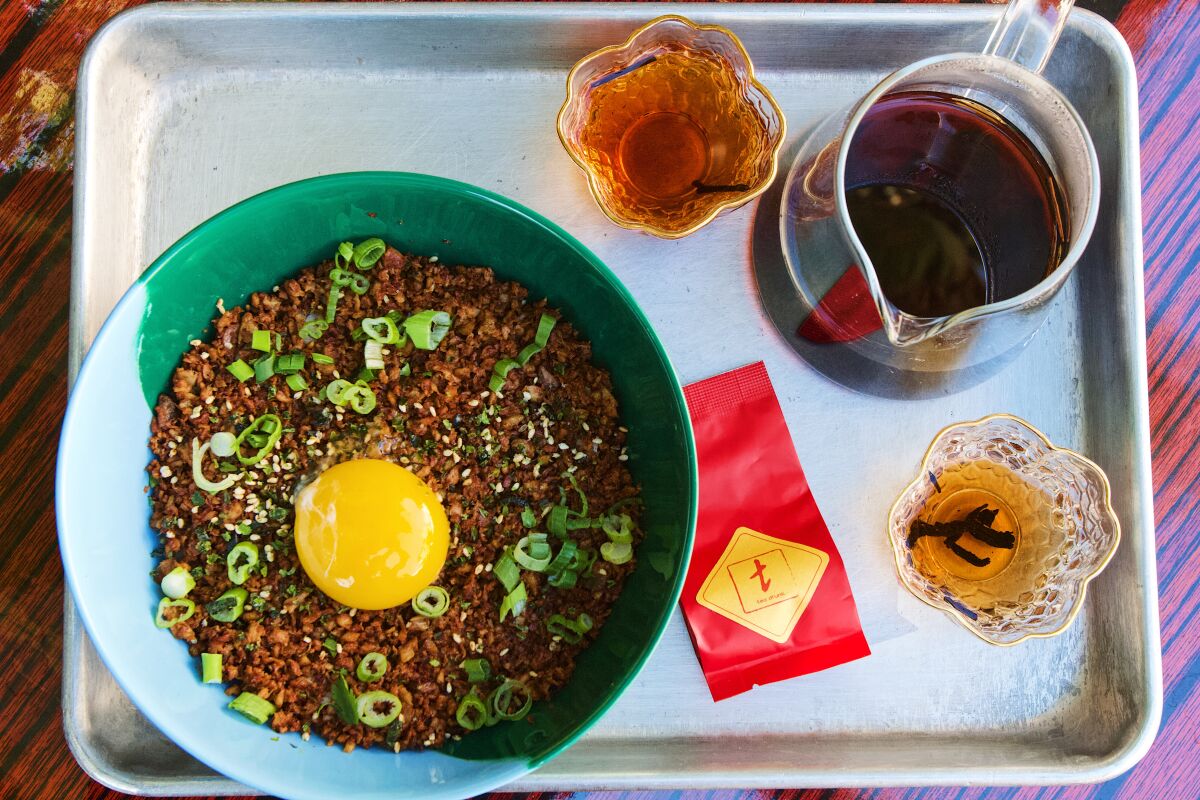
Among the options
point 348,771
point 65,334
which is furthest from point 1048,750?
point 65,334

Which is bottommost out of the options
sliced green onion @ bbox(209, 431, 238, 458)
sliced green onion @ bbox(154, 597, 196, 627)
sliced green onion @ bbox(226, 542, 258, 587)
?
sliced green onion @ bbox(154, 597, 196, 627)

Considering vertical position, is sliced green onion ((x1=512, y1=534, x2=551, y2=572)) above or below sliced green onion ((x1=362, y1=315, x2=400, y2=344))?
below

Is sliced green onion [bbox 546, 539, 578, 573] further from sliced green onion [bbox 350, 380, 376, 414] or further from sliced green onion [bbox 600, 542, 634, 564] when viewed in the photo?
sliced green onion [bbox 350, 380, 376, 414]

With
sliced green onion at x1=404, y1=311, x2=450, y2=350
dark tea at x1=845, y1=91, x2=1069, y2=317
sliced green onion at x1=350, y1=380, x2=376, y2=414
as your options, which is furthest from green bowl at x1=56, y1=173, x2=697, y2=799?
dark tea at x1=845, y1=91, x2=1069, y2=317

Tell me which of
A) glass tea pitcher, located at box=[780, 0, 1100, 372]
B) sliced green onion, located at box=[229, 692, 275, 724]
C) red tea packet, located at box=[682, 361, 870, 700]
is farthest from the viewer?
red tea packet, located at box=[682, 361, 870, 700]

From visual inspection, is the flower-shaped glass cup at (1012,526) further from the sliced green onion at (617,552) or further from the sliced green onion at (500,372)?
the sliced green onion at (500,372)

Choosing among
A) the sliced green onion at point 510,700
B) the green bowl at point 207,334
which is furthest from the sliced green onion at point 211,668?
the sliced green onion at point 510,700

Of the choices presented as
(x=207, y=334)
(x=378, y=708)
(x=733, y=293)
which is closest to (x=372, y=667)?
(x=378, y=708)
